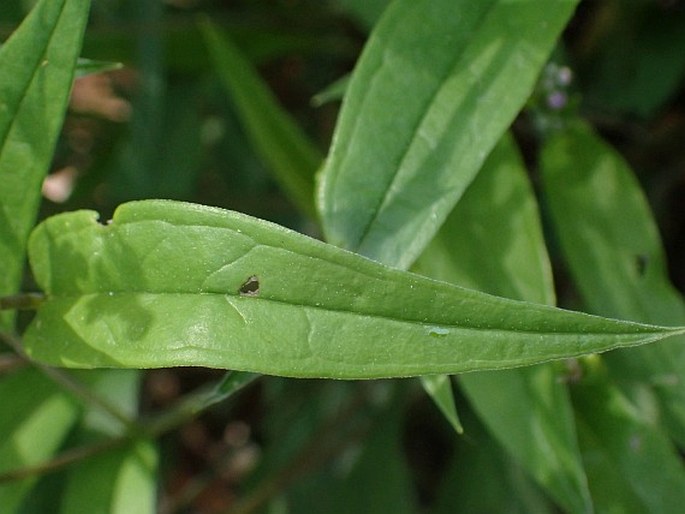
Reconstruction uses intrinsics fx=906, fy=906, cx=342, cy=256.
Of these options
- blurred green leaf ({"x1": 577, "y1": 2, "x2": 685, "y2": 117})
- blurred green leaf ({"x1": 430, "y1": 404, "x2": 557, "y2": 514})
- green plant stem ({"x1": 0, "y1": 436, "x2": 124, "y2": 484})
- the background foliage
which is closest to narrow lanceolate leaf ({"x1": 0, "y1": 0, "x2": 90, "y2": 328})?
the background foliage

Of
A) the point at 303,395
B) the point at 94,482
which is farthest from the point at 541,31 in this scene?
the point at 303,395

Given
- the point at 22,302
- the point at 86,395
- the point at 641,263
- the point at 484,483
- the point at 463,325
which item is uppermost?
the point at 463,325

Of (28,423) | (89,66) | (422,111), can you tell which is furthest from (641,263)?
(28,423)

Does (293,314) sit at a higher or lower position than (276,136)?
higher

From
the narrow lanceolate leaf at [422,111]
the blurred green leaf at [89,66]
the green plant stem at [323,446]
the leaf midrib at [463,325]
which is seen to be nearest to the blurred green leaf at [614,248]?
the narrow lanceolate leaf at [422,111]

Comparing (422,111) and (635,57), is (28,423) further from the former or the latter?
(635,57)

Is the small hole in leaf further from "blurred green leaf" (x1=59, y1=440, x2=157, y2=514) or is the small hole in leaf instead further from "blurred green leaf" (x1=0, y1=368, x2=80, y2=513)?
"blurred green leaf" (x1=0, y1=368, x2=80, y2=513)

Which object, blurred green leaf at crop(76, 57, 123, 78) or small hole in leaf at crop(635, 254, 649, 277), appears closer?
blurred green leaf at crop(76, 57, 123, 78)
